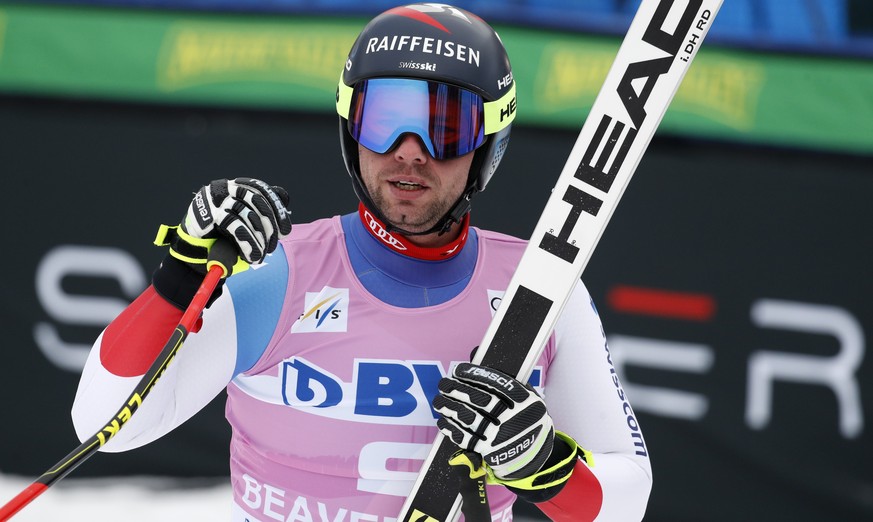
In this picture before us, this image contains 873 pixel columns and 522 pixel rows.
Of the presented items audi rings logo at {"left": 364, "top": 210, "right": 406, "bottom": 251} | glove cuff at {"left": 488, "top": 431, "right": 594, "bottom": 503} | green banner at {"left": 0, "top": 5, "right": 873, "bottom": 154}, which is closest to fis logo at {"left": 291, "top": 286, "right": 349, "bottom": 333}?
audi rings logo at {"left": 364, "top": 210, "right": 406, "bottom": 251}

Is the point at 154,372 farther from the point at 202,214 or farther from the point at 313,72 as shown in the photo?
the point at 313,72

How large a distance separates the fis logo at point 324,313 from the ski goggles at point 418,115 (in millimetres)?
278

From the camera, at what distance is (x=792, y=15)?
3953 mm

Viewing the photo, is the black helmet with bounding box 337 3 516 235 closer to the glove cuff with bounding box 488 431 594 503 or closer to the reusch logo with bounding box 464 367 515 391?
the reusch logo with bounding box 464 367 515 391

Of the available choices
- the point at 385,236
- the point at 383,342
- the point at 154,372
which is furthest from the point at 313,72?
the point at 154,372

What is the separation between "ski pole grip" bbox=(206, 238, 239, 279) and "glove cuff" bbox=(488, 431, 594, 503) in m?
0.58

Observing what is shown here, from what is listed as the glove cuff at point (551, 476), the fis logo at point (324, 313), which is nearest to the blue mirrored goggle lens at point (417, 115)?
the fis logo at point (324, 313)

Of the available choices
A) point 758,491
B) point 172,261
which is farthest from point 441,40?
point 758,491

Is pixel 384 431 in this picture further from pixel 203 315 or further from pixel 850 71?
pixel 850 71

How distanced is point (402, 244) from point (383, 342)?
0.19 meters

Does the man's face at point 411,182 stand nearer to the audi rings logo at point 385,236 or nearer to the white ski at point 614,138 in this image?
the audi rings logo at point 385,236

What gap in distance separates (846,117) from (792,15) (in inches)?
16.5

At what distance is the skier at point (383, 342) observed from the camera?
185 centimetres

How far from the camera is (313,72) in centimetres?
431
